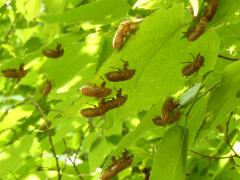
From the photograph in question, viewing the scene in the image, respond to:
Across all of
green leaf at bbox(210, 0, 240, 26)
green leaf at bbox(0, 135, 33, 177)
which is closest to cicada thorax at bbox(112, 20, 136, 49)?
green leaf at bbox(210, 0, 240, 26)

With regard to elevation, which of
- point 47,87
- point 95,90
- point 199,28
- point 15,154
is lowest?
point 15,154

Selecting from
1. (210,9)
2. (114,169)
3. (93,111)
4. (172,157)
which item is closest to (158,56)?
(210,9)

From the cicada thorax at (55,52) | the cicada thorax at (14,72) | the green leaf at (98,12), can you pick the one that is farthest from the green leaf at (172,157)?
the cicada thorax at (14,72)

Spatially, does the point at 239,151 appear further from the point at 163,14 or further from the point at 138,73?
the point at 163,14

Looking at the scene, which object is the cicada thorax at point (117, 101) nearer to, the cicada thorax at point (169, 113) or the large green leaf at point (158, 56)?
the large green leaf at point (158, 56)

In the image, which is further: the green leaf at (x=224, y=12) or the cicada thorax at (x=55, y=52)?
the cicada thorax at (x=55, y=52)

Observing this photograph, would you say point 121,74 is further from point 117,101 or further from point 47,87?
point 47,87

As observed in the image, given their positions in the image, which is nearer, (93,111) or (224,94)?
(224,94)
